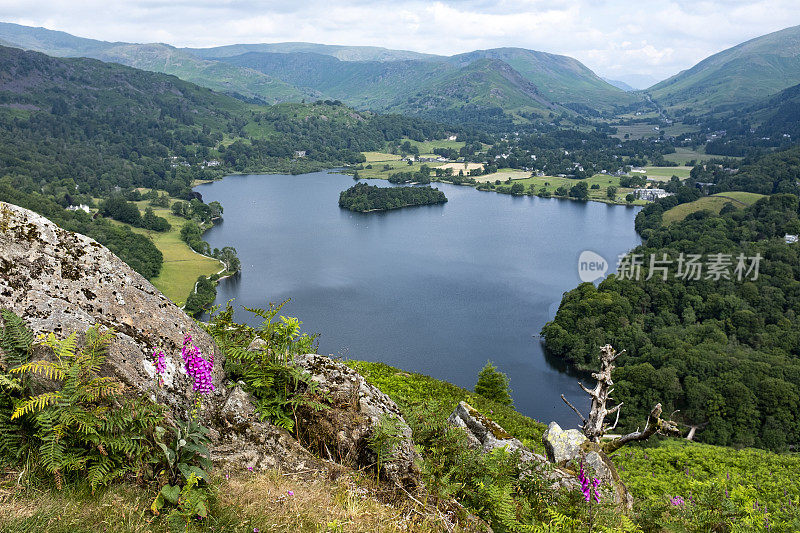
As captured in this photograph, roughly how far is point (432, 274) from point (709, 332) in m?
40.5

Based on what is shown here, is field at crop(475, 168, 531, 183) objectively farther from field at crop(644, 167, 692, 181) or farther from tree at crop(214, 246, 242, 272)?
tree at crop(214, 246, 242, 272)

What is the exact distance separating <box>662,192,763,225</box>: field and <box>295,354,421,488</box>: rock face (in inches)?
4473

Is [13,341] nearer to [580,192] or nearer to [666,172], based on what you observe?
[580,192]

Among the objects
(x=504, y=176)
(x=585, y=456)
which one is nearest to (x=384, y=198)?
(x=504, y=176)

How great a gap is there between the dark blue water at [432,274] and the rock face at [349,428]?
1302 cm

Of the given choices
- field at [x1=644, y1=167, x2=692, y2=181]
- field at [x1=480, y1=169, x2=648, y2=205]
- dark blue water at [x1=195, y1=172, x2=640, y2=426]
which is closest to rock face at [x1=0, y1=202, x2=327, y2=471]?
dark blue water at [x1=195, y1=172, x2=640, y2=426]

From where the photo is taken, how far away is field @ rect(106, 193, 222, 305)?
71.8 m

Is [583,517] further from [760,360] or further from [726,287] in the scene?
[726,287]

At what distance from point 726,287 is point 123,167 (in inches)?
7383

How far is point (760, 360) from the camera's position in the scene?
45.5 metres

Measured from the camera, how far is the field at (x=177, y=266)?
71.8 metres

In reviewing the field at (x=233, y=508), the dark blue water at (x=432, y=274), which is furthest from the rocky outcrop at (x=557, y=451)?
the dark blue water at (x=432, y=274)

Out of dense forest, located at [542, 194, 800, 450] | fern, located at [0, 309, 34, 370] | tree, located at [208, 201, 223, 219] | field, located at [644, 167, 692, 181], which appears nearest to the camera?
fern, located at [0, 309, 34, 370]

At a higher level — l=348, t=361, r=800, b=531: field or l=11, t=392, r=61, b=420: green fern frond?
l=11, t=392, r=61, b=420: green fern frond
